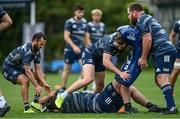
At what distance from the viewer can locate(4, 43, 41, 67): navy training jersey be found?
479 inches

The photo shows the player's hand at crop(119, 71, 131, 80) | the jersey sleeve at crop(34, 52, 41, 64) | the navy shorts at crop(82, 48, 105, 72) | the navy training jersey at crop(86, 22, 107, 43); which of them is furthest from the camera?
the navy training jersey at crop(86, 22, 107, 43)

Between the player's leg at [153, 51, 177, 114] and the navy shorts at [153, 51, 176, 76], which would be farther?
the navy shorts at [153, 51, 176, 76]

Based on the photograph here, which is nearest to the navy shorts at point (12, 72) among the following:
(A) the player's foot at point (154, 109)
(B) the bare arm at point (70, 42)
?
(A) the player's foot at point (154, 109)

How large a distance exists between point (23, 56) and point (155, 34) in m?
2.30

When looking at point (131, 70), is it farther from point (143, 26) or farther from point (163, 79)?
point (143, 26)

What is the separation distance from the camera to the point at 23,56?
40.1 ft

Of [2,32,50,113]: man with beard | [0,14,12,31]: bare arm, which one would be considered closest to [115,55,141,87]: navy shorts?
[2,32,50,113]: man with beard

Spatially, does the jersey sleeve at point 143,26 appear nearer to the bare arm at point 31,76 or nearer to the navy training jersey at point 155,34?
the navy training jersey at point 155,34

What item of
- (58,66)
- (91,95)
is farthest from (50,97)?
(58,66)

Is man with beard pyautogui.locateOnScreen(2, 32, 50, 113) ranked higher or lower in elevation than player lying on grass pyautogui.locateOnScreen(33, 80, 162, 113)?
higher

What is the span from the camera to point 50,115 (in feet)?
37.7

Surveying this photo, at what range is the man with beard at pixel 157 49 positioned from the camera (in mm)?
11656

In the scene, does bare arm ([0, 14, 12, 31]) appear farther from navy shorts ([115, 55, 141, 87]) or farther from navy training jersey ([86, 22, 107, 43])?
navy training jersey ([86, 22, 107, 43])

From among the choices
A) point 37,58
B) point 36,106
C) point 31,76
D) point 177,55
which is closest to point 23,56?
point 31,76
